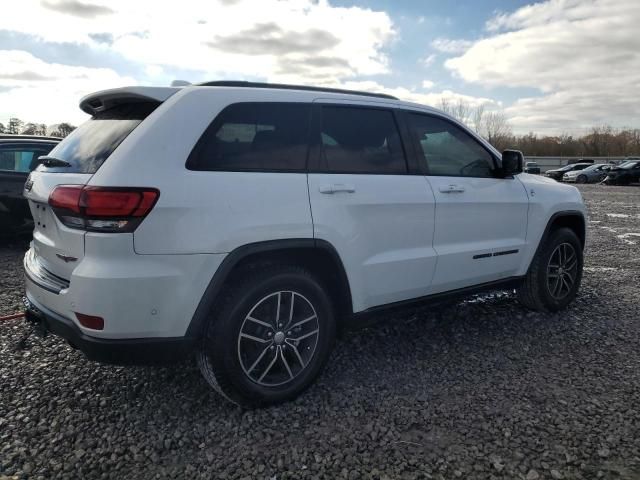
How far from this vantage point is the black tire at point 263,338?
106 inches

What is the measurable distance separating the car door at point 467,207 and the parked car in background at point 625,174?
2996 centimetres

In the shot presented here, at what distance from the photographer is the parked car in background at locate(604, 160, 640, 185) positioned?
96.0ft

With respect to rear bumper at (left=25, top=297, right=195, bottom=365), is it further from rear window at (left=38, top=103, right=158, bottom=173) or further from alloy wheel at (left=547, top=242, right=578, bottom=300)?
alloy wheel at (left=547, top=242, right=578, bottom=300)

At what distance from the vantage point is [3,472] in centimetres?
236

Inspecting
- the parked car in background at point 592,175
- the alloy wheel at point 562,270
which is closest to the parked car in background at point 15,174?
the alloy wheel at point 562,270

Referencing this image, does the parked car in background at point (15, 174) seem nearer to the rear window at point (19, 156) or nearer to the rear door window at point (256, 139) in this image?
the rear window at point (19, 156)

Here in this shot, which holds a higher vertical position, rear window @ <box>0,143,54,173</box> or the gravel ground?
rear window @ <box>0,143,54,173</box>

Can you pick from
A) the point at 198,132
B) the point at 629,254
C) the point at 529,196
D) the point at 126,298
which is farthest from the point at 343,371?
the point at 629,254

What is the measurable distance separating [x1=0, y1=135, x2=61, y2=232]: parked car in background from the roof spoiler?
4.37 meters

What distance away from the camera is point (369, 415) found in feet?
9.43

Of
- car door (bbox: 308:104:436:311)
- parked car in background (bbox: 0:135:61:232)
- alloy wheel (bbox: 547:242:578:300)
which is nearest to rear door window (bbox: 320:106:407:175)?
car door (bbox: 308:104:436:311)

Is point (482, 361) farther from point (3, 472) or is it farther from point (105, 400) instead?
point (3, 472)

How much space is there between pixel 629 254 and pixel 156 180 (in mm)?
7554

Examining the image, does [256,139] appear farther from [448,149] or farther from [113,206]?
[448,149]
